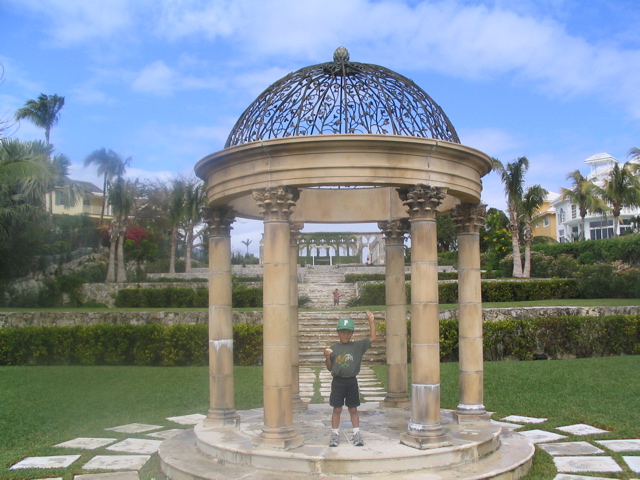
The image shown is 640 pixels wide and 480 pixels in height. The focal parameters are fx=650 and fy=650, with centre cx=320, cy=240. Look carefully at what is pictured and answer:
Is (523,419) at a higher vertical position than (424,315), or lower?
lower

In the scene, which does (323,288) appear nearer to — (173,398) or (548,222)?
(173,398)

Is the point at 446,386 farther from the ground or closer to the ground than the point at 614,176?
closer to the ground

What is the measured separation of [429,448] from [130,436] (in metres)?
5.81

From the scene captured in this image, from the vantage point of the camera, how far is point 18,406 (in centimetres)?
1503

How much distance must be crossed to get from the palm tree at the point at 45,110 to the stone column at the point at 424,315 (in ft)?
139

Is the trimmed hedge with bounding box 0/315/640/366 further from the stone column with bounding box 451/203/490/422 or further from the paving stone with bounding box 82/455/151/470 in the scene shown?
the paving stone with bounding box 82/455/151/470

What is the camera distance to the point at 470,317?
10.6m

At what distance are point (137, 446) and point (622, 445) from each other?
761cm

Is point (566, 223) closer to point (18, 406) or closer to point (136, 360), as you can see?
point (136, 360)

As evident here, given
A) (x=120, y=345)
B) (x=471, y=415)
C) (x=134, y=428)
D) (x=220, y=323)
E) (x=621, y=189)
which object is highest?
(x=621, y=189)

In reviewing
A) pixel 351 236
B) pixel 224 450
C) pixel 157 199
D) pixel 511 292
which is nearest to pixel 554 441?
pixel 224 450

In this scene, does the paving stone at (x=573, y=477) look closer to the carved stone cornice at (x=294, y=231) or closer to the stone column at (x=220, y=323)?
the stone column at (x=220, y=323)

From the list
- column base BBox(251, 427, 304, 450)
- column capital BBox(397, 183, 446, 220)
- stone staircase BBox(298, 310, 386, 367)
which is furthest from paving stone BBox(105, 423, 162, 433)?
stone staircase BBox(298, 310, 386, 367)

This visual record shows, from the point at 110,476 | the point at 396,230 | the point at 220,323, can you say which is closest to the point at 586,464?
the point at 396,230
